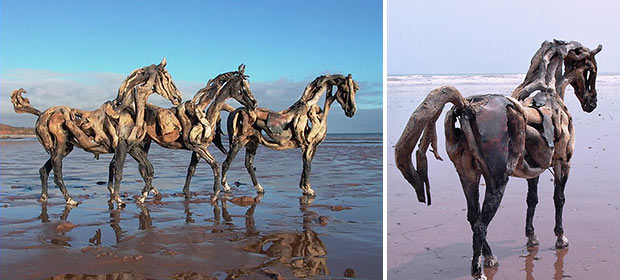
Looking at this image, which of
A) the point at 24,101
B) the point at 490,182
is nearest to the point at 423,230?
the point at 490,182

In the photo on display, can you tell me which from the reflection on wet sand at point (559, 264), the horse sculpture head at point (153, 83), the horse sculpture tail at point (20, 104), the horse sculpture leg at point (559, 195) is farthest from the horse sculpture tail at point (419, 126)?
the horse sculpture tail at point (20, 104)

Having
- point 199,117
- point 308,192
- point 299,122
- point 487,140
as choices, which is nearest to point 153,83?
point 199,117

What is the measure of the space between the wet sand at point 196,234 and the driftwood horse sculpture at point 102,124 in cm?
88

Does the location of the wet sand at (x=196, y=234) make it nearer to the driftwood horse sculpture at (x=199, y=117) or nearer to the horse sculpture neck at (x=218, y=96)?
the driftwood horse sculpture at (x=199, y=117)

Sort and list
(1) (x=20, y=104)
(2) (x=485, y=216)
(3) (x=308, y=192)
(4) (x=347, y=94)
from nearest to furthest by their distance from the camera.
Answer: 1. (2) (x=485, y=216)
2. (1) (x=20, y=104)
3. (3) (x=308, y=192)
4. (4) (x=347, y=94)

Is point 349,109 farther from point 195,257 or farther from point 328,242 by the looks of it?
point 195,257

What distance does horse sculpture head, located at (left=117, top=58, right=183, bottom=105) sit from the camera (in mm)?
8289

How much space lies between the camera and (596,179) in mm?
8516

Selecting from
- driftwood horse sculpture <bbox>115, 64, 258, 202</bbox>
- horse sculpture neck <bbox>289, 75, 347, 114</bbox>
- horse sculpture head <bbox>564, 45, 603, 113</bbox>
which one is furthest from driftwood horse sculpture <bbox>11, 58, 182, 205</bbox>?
horse sculpture head <bbox>564, 45, 603, 113</bbox>

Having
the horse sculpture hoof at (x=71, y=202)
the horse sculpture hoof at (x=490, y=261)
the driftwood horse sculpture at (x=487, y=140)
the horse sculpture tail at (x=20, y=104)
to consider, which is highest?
the horse sculpture tail at (x=20, y=104)

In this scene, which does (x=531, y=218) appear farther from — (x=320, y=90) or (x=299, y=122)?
(x=320, y=90)

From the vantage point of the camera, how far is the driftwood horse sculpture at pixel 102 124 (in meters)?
8.14

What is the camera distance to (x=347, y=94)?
973 centimetres

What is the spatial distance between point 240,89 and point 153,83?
59.7 inches
